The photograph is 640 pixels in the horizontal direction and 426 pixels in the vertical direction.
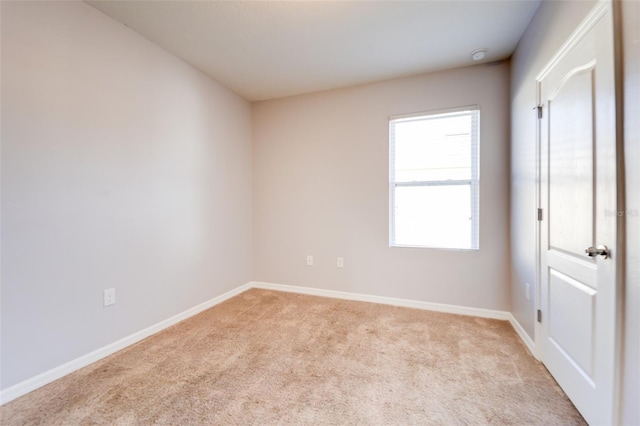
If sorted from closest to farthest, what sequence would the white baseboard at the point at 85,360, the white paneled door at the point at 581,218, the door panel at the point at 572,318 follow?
the white paneled door at the point at 581,218
the door panel at the point at 572,318
the white baseboard at the point at 85,360

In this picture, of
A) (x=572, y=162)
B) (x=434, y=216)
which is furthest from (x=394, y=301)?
(x=572, y=162)

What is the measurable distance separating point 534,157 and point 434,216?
1079mm

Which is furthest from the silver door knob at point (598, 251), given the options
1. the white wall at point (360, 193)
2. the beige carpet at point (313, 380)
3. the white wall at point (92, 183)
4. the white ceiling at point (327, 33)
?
the white wall at point (92, 183)

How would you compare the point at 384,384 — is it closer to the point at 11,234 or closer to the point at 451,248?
the point at 451,248

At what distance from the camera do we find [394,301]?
118 inches

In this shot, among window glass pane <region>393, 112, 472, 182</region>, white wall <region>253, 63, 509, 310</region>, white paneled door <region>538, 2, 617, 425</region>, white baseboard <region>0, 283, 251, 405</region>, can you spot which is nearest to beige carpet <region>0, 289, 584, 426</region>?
white baseboard <region>0, 283, 251, 405</region>

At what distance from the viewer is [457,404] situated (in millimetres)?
1492

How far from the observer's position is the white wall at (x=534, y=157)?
107cm

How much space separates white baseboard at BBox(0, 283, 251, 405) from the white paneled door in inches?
121

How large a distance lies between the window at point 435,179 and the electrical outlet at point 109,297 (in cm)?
268

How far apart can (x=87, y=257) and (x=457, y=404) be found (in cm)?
265

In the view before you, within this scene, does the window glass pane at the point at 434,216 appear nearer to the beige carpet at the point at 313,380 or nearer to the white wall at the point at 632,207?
the beige carpet at the point at 313,380

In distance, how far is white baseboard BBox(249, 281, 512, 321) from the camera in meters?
2.65

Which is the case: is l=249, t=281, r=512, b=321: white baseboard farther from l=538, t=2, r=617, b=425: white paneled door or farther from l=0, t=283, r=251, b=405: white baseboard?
l=0, t=283, r=251, b=405: white baseboard
